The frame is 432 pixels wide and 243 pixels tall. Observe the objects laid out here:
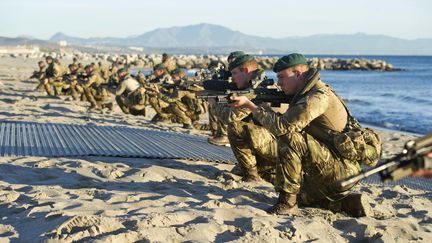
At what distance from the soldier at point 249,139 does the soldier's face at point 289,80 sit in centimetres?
108

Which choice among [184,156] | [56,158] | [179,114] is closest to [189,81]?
[179,114]

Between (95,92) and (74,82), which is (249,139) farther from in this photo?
(74,82)

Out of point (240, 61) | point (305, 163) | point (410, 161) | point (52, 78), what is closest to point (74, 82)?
point (52, 78)

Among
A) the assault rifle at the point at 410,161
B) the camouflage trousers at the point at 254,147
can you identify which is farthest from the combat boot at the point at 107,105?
the assault rifle at the point at 410,161

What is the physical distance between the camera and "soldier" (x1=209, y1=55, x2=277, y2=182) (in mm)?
6480

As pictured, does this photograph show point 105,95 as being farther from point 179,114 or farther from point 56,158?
point 56,158

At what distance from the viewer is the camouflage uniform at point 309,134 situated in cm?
512

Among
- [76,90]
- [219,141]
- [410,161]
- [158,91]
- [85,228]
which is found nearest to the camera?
[410,161]

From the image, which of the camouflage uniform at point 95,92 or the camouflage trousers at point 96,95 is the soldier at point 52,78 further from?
the camouflage trousers at point 96,95

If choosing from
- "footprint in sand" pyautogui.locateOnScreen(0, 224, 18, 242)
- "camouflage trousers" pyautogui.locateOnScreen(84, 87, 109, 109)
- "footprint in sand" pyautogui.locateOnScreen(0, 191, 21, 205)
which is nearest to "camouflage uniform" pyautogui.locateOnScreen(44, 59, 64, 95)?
"camouflage trousers" pyautogui.locateOnScreen(84, 87, 109, 109)

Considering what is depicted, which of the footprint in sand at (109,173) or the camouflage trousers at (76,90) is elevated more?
the footprint in sand at (109,173)

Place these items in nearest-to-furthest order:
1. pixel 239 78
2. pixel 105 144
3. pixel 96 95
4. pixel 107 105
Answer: pixel 239 78 < pixel 105 144 < pixel 107 105 < pixel 96 95

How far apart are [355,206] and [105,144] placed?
15.2 ft

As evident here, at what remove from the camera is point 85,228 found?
453cm
